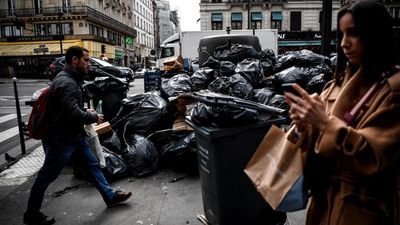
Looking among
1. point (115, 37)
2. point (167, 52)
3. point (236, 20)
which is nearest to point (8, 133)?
point (167, 52)

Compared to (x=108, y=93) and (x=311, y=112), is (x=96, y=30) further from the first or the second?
(x=311, y=112)

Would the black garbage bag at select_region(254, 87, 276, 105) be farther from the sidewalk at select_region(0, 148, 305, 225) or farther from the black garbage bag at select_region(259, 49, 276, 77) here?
the sidewalk at select_region(0, 148, 305, 225)

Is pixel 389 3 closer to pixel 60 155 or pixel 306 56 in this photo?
pixel 306 56

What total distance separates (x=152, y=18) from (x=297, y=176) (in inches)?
3299

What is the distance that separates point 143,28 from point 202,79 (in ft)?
222

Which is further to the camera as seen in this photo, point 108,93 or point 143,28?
point 143,28

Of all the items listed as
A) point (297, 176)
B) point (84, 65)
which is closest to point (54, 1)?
point (84, 65)

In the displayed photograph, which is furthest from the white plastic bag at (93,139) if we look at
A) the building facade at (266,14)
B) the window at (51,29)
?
the window at (51,29)

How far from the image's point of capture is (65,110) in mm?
3488

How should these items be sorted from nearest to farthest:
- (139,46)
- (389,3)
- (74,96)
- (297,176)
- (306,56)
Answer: (297,176), (74,96), (306,56), (389,3), (139,46)

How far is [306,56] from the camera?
6.32 metres

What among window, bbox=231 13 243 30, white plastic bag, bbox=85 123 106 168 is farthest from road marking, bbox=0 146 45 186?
window, bbox=231 13 243 30

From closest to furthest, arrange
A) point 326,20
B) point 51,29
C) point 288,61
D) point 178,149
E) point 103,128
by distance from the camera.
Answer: point 178,149 → point 103,128 → point 326,20 → point 288,61 → point 51,29

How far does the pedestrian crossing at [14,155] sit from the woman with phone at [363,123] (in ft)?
16.1
